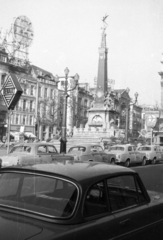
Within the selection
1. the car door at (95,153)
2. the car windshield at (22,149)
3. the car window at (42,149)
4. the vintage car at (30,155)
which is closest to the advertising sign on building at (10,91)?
the car windshield at (22,149)

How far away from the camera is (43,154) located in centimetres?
1456

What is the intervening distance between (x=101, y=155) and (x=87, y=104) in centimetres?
6647

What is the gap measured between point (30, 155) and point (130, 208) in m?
10.5

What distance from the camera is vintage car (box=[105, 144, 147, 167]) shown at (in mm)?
20703

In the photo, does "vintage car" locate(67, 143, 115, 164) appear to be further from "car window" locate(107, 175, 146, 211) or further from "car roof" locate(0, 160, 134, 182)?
"car roof" locate(0, 160, 134, 182)

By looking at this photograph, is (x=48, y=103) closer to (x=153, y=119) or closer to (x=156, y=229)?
(x=153, y=119)

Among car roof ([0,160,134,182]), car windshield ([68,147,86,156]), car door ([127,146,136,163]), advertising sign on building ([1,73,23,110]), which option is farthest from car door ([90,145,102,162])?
car roof ([0,160,134,182])

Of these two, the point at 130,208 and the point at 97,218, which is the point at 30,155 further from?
the point at 97,218

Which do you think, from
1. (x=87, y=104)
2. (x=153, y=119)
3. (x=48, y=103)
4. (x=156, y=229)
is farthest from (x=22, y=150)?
(x=87, y=104)

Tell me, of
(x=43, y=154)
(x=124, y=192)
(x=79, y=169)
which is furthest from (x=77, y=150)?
(x=79, y=169)

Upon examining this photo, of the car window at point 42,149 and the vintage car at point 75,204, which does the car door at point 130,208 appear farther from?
the car window at point 42,149

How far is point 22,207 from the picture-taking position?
3.41 meters

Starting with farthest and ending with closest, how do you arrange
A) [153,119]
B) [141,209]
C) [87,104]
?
[87,104]
[153,119]
[141,209]

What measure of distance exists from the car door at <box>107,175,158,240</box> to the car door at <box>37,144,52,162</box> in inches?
405
